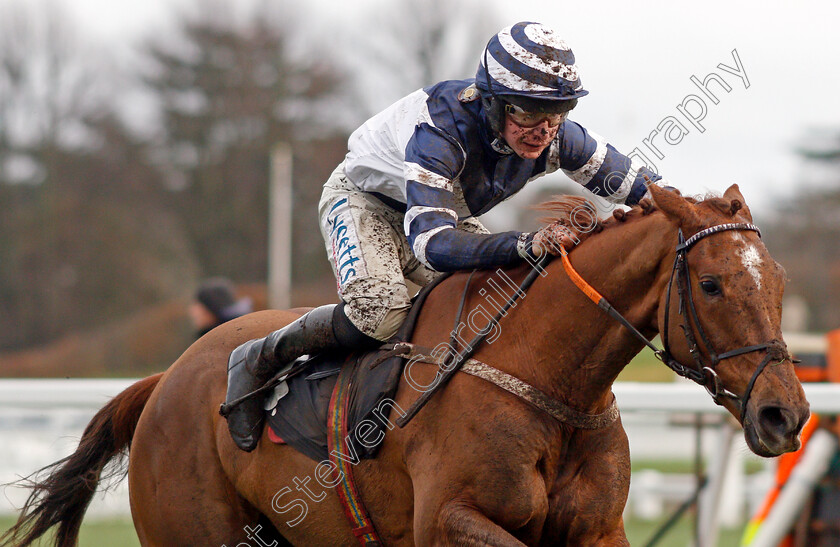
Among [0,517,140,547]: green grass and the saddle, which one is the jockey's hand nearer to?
the saddle

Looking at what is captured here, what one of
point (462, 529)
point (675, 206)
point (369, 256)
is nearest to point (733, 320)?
point (675, 206)

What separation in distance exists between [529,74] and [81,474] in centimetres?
293

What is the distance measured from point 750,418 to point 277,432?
74.1 inches

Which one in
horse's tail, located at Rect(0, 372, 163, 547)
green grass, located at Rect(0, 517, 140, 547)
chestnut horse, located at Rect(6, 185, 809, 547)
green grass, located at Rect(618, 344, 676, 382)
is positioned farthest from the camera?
green grass, located at Rect(618, 344, 676, 382)

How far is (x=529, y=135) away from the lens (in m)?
3.62

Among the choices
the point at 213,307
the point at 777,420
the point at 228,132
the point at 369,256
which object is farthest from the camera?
the point at 228,132

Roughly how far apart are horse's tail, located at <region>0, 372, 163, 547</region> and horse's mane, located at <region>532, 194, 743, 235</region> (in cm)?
225

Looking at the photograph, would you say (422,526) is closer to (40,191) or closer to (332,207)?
(332,207)

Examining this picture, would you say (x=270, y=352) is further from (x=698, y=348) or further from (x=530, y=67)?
(x=698, y=348)

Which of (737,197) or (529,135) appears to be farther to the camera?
(529,135)

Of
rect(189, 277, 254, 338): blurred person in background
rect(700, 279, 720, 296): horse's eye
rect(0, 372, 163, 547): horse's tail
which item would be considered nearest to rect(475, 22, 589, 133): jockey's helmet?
rect(700, 279, 720, 296): horse's eye

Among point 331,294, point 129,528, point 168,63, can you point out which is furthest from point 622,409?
point 168,63

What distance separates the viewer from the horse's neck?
10.5 ft

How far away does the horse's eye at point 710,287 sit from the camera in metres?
2.95
